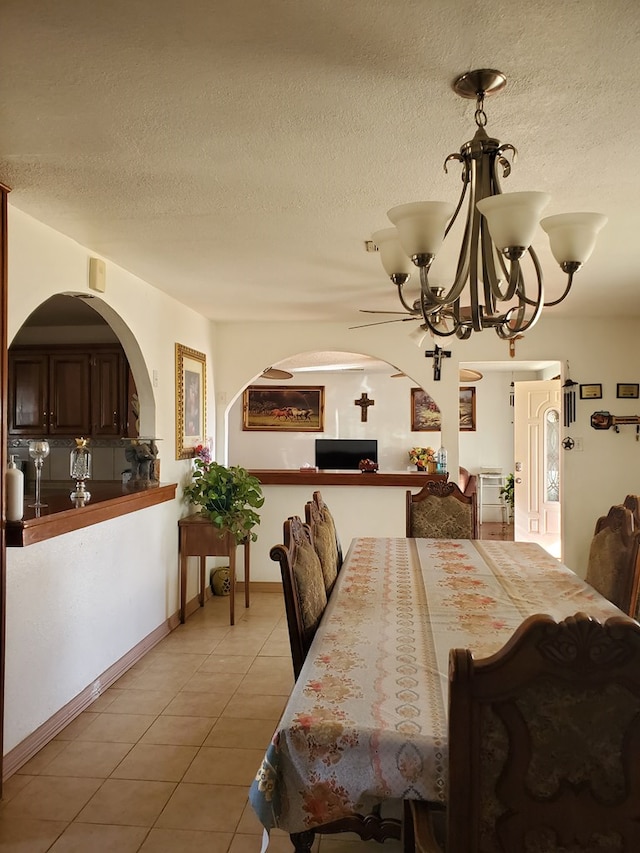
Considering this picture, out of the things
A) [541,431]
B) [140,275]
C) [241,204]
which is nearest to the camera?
[241,204]

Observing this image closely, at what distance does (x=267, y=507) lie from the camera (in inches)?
230

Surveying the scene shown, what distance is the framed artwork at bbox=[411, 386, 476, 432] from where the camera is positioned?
380 inches

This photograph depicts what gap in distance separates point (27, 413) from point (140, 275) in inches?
86.8

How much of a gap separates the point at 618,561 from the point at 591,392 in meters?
2.85

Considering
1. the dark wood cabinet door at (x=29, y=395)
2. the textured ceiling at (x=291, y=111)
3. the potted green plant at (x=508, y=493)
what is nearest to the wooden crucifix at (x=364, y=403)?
the potted green plant at (x=508, y=493)

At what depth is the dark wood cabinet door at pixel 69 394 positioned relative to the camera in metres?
5.43

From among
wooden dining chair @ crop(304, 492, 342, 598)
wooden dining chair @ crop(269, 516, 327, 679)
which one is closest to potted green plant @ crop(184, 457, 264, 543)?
wooden dining chair @ crop(304, 492, 342, 598)

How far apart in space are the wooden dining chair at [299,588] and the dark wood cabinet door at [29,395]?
12.2 feet

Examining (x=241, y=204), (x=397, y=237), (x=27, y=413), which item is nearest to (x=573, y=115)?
(x=397, y=237)

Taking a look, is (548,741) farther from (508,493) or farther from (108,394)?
(508,493)

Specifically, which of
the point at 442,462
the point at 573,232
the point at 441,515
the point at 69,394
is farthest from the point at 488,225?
the point at 69,394

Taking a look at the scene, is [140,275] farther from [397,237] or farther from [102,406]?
[397,237]

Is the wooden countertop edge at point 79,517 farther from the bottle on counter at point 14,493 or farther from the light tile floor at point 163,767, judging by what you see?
the light tile floor at point 163,767

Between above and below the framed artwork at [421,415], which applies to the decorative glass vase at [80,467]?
below
